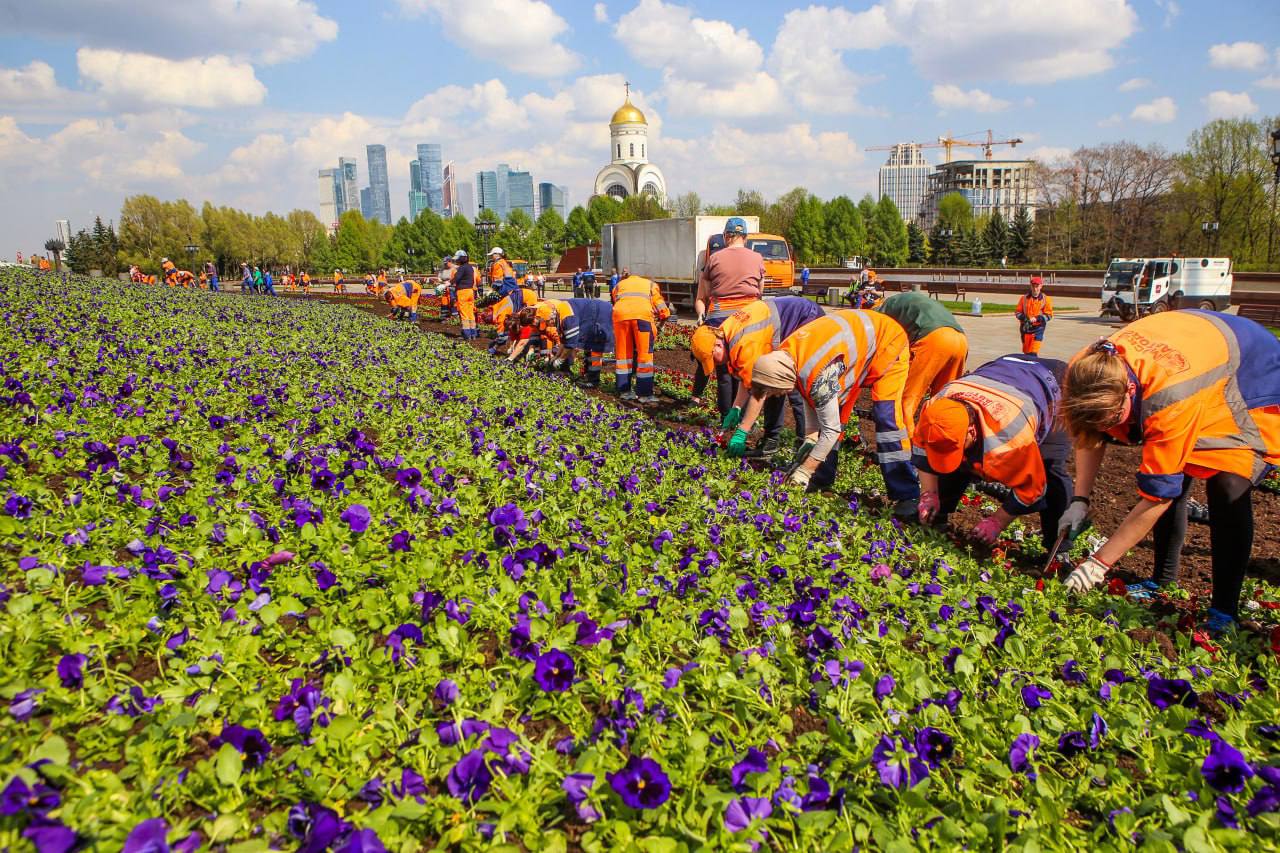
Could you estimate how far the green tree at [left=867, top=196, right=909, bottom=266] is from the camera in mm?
85000

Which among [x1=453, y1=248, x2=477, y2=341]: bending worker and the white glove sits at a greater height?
[x1=453, y1=248, x2=477, y2=341]: bending worker

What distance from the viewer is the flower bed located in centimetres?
197

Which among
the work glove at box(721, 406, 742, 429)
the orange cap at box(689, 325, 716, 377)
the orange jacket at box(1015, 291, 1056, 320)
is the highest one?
the orange jacket at box(1015, 291, 1056, 320)

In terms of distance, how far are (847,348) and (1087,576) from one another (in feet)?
7.03

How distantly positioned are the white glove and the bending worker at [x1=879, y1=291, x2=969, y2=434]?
2.55 m

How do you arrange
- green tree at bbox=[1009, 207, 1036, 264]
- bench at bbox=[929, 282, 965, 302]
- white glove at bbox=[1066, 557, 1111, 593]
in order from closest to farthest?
white glove at bbox=[1066, 557, 1111, 593]
bench at bbox=[929, 282, 965, 302]
green tree at bbox=[1009, 207, 1036, 264]

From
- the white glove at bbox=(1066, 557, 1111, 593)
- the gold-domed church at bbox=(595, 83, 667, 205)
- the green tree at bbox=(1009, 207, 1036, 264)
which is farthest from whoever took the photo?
the gold-domed church at bbox=(595, 83, 667, 205)

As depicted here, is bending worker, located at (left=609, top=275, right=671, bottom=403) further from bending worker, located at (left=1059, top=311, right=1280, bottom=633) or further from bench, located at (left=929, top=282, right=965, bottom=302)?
bench, located at (left=929, top=282, right=965, bottom=302)

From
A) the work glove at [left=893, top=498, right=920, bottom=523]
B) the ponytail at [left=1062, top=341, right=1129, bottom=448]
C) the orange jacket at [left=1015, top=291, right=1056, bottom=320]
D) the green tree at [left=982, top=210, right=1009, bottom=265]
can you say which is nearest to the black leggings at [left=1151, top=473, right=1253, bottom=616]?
the ponytail at [left=1062, top=341, right=1129, bottom=448]

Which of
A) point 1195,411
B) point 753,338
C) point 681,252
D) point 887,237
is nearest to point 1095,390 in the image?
point 1195,411

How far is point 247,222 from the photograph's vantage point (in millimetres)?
85375

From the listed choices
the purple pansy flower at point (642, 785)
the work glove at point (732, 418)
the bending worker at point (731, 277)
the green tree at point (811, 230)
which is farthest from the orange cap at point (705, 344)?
the green tree at point (811, 230)

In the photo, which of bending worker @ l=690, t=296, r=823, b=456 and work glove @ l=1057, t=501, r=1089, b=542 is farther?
bending worker @ l=690, t=296, r=823, b=456

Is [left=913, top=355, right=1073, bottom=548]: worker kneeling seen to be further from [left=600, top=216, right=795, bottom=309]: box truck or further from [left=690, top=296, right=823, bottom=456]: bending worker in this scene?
[left=600, top=216, right=795, bottom=309]: box truck
